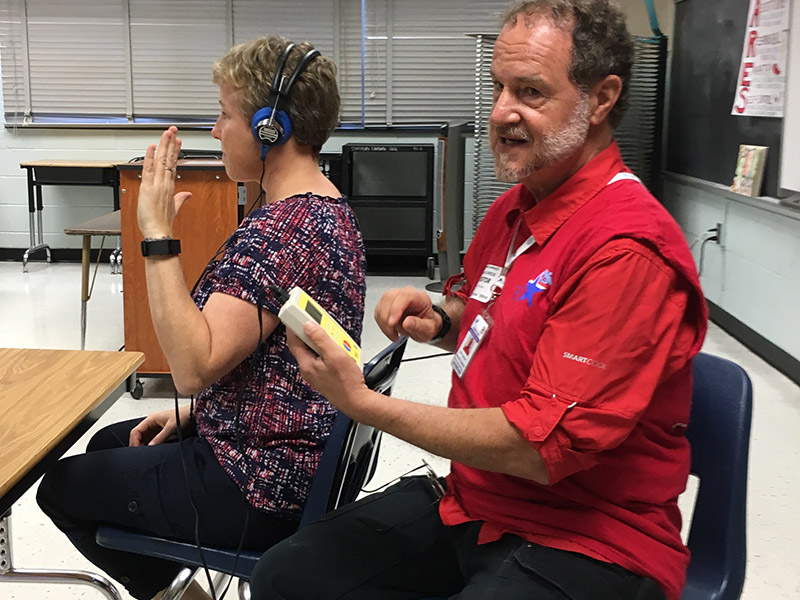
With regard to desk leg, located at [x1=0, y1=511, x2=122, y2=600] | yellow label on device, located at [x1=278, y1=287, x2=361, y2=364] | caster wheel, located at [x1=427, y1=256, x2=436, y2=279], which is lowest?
caster wheel, located at [x1=427, y1=256, x2=436, y2=279]

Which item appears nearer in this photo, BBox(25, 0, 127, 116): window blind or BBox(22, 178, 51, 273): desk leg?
BBox(22, 178, 51, 273): desk leg

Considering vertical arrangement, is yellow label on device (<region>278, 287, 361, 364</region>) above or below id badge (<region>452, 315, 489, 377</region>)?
above

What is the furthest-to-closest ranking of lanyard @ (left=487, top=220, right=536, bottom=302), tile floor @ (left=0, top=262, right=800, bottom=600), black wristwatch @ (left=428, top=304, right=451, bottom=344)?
tile floor @ (left=0, top=262, right=800, bottom=600) < black wristwatch @ (left=428, top=304, right=451, bottom=344) < lanyard @ (left=487, top=220, right=536, bottom=302)

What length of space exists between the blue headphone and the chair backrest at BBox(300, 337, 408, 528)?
436 mm

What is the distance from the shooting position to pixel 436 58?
6.39 metres

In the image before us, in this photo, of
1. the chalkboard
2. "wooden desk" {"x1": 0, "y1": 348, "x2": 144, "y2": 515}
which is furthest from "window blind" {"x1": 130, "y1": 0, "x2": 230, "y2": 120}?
"wooden desk" {"x1": 0, "y1": 348, "x2": 144, "y2": 515}

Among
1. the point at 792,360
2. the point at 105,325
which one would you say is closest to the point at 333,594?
the point at 792,360

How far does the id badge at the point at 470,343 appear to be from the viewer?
1.16 metres

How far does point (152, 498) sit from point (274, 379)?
279mm

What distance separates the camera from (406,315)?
137cm

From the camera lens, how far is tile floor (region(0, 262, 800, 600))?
6.98 ft

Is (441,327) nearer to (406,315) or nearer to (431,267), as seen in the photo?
(406,315)

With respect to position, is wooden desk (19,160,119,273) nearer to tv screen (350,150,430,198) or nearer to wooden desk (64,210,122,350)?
tv screen (350,150,430,198)

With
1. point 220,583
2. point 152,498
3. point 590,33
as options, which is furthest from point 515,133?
point 220,583
